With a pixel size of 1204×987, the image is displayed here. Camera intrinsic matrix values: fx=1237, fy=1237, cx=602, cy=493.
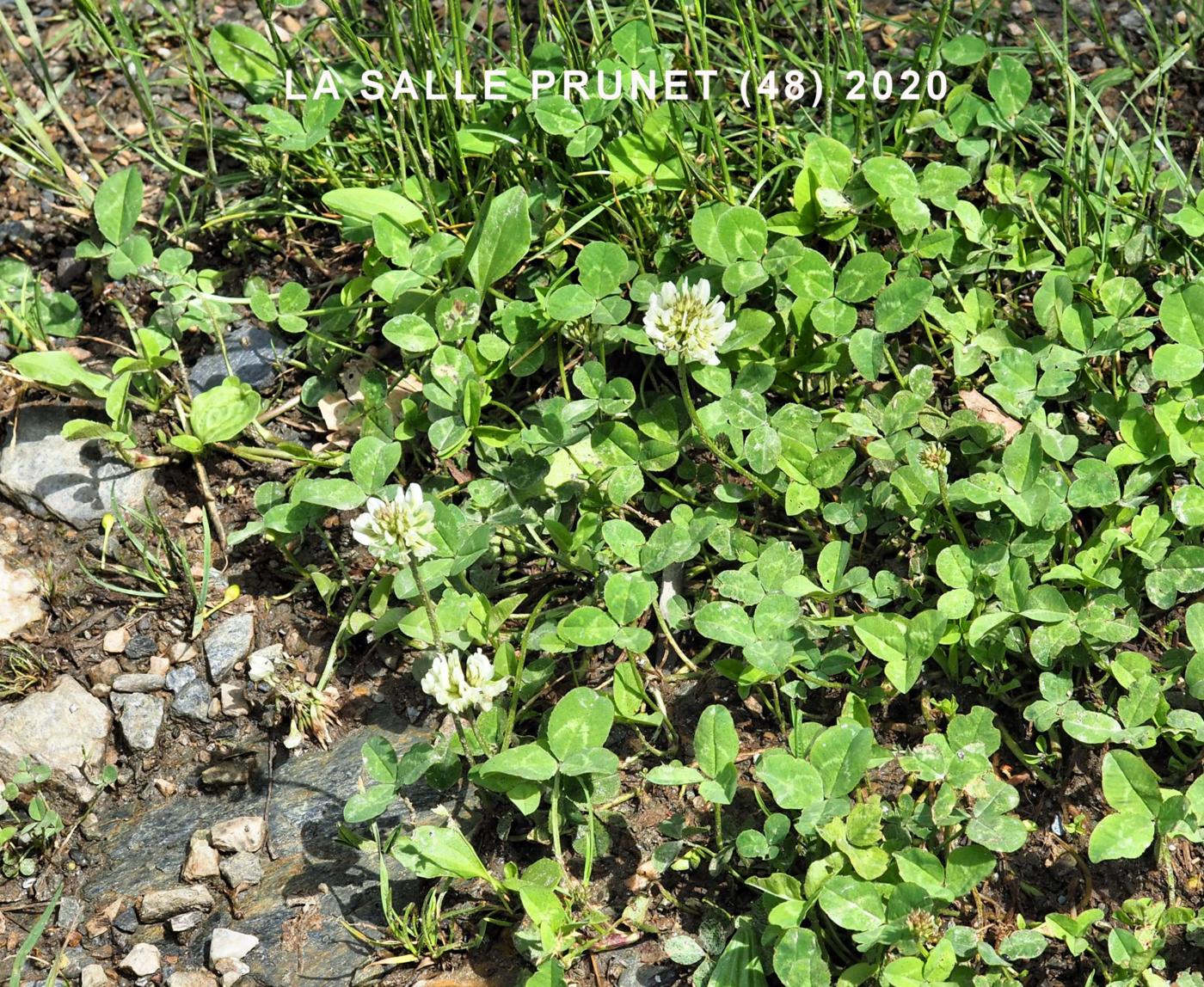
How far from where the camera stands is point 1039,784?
2.60m

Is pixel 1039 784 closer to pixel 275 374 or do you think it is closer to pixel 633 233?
pixel 633 233

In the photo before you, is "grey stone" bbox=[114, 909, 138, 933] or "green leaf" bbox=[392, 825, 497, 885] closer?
"green leaf" bbox=[392, 825, 497, 885]

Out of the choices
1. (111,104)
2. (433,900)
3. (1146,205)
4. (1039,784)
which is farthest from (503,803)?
(111,104)

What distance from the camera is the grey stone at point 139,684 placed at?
2961 mm

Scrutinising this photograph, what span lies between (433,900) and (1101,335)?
2002 millimetres

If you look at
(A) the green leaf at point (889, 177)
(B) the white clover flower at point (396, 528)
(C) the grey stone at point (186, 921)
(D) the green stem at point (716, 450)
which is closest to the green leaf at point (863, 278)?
(A) the green leaf at point (889, 177)

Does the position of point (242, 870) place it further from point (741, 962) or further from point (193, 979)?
point (741, 962)

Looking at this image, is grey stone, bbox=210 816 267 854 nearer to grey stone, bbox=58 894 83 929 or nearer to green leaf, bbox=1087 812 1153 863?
grey stone, bbox=58 894 83 929

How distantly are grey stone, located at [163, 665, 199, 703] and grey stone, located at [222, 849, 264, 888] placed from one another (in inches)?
18.6

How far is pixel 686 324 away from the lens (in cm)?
259

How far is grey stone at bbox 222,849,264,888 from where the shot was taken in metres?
2.66

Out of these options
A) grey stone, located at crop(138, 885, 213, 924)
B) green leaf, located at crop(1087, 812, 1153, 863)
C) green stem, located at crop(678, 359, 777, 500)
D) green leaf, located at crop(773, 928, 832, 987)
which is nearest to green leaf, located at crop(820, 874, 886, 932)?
green leaf, located at crop(773, 928, 832, 987)

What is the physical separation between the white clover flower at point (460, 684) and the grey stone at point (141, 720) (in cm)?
86

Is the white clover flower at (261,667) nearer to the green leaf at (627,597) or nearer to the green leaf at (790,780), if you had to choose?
the green leaf at (627,597)
